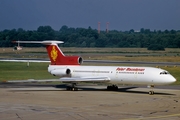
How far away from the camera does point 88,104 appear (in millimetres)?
36500

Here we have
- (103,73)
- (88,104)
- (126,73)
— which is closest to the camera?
(88,104)

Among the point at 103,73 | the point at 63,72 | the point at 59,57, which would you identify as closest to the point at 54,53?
the point at 59,57

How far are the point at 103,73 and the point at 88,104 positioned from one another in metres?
11.4

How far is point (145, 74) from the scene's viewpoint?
4481cm

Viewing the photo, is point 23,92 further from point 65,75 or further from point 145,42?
point 145,42

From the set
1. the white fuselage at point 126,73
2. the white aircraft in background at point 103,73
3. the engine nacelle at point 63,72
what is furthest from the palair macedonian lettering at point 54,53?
the engine nacelle at point 63,72

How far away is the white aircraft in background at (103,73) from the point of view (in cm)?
4444

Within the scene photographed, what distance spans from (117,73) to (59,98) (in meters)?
8.37

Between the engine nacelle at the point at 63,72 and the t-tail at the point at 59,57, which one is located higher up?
the t-tail at the point at 59,57

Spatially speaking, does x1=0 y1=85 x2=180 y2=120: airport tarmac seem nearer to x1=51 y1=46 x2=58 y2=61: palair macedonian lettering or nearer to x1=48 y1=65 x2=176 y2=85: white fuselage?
x1=48 y1=65 x2=176 y2=85: white fuselage

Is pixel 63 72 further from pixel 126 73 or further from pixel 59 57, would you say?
pixel 126 73

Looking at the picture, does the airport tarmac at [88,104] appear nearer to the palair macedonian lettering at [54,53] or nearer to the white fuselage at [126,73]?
the white fuselage at [126,73]

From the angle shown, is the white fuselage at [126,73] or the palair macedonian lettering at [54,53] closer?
the white fuselage at [126,73]

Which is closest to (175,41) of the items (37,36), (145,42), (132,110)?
(145,42)
